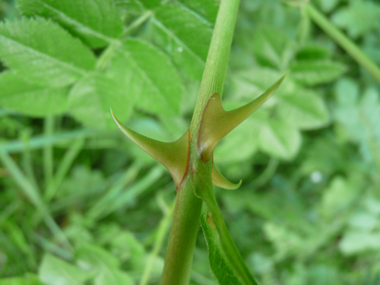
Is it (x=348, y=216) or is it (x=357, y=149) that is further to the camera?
(x=357, y=149)

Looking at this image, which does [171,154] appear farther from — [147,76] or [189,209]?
[147,76]

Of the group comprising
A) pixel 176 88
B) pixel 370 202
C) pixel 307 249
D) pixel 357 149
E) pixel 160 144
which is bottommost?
pixel 160 144

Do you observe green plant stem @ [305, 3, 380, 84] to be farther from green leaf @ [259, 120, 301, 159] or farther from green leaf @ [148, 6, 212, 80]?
green leaf @ [148, 6, 212, 80]

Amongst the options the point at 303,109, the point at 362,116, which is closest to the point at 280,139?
the point at 303,109

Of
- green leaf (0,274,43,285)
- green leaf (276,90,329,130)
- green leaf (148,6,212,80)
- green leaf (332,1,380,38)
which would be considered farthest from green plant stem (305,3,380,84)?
green leaf (0,274,43,285)

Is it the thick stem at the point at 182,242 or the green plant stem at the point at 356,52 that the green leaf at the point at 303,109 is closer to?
the green plant stem at the point at 356,52

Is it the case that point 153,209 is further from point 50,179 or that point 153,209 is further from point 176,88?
point 176,88

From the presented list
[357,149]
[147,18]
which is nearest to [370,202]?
[357,149]
